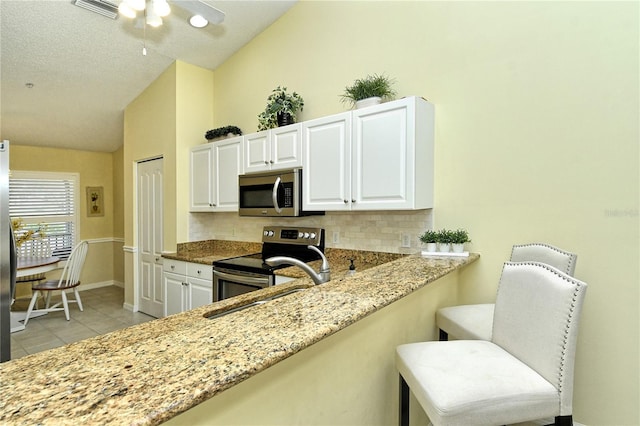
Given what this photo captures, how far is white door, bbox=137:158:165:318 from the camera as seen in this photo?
412cm

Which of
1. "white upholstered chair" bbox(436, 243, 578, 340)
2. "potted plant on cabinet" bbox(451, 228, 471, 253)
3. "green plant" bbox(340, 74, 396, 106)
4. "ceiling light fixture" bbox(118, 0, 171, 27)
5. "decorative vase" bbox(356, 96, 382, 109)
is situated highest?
"ceiling light fixture" bbox(118, 0, 171, 27)

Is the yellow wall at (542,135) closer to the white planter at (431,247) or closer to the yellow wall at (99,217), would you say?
the white planter at (431,247)

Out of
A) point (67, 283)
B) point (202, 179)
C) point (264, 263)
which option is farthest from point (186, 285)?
point (67, 283)

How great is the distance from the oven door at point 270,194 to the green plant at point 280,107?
505mm

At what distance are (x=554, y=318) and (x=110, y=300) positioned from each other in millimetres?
5639

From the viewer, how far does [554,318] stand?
119 cm

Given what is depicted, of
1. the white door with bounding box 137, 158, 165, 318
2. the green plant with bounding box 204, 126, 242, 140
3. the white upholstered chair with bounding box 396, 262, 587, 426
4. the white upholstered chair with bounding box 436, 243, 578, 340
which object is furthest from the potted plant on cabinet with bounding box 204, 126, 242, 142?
the white upholstered chair with bounding box 396, 262, 587, 426

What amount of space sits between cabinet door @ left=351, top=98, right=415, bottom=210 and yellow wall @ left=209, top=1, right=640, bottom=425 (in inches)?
14.6

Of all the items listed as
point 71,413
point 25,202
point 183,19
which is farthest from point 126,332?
point 25,202

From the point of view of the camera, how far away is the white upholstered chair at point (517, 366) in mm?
1103

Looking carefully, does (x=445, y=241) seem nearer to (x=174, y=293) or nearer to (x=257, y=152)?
(x=257, y=152)

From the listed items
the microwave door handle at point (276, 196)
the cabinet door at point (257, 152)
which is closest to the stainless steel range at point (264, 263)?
the microwave door handle at point (276, 196)

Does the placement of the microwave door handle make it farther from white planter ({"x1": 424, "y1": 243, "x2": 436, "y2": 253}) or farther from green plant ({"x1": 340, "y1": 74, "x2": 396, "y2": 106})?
white planter ({"x1": 424, "y1": 243, "x2": 436, "y2": 253})

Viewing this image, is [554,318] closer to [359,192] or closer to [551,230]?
[551,230]
